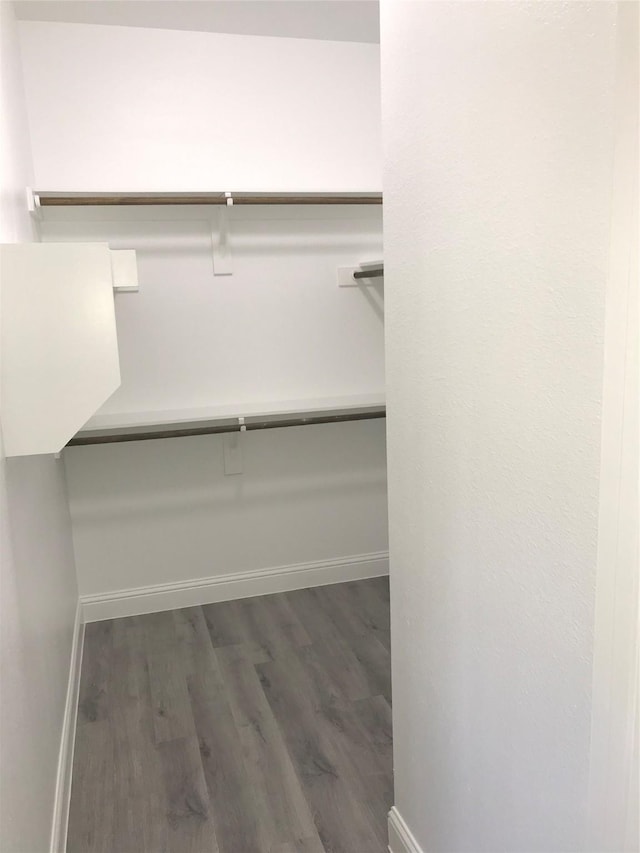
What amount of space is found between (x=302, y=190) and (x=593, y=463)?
6.96ft

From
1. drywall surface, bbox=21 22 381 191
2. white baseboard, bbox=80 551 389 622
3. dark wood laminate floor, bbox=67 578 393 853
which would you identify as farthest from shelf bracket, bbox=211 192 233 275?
dark wood laminate floor, bbox=67 578 393 853

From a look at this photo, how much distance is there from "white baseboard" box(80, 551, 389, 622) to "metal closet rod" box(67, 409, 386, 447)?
71 cm

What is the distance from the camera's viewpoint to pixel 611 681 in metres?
0.85

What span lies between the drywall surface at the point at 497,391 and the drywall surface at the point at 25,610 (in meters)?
0.78

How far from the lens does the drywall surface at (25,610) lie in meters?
1.21

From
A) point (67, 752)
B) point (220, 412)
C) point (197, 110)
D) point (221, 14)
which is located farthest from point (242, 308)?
point (67, 752)

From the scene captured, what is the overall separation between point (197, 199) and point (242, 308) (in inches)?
20.5

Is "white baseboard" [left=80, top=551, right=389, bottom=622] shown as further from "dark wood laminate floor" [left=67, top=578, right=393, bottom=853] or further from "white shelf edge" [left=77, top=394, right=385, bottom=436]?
"white shelf edge" [left=77, top=394, right=385, bottom=436]

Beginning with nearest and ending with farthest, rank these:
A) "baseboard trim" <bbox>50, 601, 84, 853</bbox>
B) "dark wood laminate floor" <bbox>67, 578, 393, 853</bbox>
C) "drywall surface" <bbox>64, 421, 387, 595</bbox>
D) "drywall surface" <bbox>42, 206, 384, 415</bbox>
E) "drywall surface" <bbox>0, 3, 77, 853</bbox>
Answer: "drywall surface" <bbox>0, 3, 77, 853</bbox>
"baseboard trim" <bbox>50, 601, 84, 853</bbox>
"dark wood laminate floor" <bbox>67, 578, 393, 853</bbox>
"drywall surface" <bbox>42, 206, 384, 415</bbox>
"drywall surface" <bbox>64, 421, 387, 595</bbox>

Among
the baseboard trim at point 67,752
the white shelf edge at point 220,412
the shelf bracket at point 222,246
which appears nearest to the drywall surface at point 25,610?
the baseboard trim at point 67,752

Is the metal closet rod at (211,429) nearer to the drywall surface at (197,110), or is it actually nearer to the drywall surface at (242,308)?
the drywall surface at (242,308)

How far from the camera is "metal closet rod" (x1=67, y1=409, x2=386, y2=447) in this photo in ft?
8.63

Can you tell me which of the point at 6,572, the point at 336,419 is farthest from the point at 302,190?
the point at 6,572

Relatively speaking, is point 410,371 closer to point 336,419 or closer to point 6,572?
point 6,572
